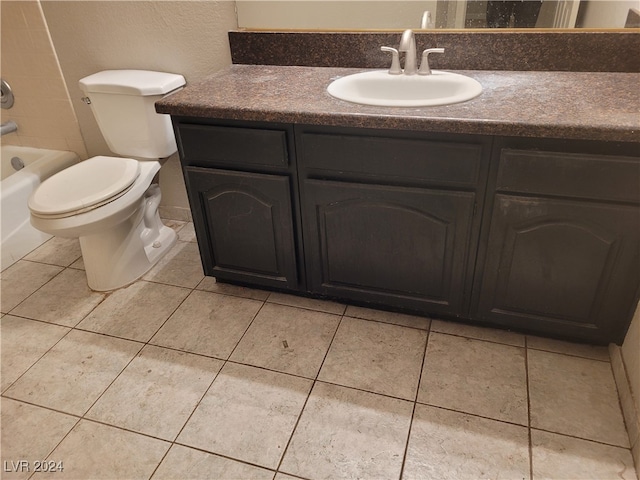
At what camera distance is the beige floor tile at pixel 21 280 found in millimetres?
2006

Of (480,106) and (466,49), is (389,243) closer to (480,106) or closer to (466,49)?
(480,106)

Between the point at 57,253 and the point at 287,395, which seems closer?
the point at 287,395

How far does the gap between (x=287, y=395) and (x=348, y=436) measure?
0.80 ft

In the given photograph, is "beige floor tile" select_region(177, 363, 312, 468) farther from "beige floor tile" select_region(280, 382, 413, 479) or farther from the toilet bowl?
the toilet bowl

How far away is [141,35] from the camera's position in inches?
81.6

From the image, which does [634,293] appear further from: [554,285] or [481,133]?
[481,133]

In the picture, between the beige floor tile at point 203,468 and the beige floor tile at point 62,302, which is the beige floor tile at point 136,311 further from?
the beige floor tile at point 203,468

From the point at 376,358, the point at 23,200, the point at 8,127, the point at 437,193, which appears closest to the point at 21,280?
the point at 23,200

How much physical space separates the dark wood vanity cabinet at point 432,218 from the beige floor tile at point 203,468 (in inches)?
26.8

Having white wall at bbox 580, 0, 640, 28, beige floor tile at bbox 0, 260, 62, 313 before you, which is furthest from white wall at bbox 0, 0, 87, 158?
white wall at bbox 580, 0, 640, 28

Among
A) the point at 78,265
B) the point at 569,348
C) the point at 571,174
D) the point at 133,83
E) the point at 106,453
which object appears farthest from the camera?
the point at 78,265

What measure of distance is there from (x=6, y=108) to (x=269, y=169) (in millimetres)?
1817

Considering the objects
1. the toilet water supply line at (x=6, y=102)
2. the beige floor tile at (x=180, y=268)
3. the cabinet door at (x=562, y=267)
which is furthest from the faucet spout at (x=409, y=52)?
the toilet water supply line at (x=6, y=102)

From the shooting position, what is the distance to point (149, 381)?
158 cm
